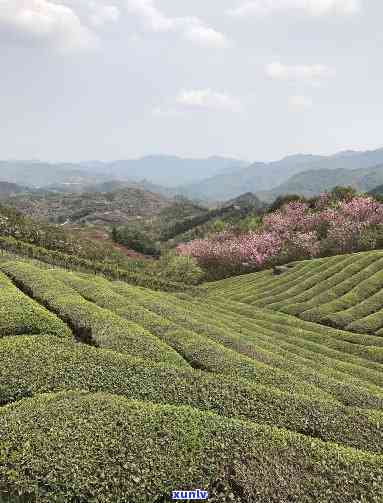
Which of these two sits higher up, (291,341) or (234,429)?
(234,429)

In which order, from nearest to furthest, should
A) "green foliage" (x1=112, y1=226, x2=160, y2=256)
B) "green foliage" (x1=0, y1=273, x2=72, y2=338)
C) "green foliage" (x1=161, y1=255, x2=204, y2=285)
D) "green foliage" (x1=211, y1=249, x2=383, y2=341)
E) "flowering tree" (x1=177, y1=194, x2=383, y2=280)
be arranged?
"green foliage" (x1=0, y1=273, x2=72, y2=338) < "green foliage" (x1=211, y1=249, x2=383, y2=341) < "green foliage" (x1=161, y1=255, x2=204, y2=285) < "flowering tree" (x1=177, y1=194, x2=383, y2=280) < "green foliage" (x1=112, y1=226, x2=160, y2=256)

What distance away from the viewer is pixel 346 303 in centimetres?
4219

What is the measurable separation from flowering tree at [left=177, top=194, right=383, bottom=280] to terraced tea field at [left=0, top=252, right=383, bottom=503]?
5423 cm

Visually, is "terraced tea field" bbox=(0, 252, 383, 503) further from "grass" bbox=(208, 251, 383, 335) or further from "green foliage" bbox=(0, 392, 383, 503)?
"grass" bbox=(208, 251, 383, 335)

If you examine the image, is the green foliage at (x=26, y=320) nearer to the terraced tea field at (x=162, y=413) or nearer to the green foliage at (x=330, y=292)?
the terraced tea field at (x=162, y=413)

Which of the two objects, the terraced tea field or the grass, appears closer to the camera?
the terraced tea field

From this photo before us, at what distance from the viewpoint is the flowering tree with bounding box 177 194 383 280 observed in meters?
74.2

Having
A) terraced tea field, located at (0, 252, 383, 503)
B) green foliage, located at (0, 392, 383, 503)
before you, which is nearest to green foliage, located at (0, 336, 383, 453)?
terraced tea field, located at (0, 252, 383, 503)

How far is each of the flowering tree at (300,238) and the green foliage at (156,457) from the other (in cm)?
6476

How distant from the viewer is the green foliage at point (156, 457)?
8.82 m

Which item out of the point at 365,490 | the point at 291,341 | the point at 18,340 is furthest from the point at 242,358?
the point at 291,341

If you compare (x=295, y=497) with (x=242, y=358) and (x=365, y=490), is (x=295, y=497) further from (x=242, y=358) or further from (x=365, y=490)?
(x=242, y=358)

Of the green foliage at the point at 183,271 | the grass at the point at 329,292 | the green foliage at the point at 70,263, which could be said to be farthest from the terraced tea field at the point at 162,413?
the green foliage at the point at 183,271

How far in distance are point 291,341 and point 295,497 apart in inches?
804
